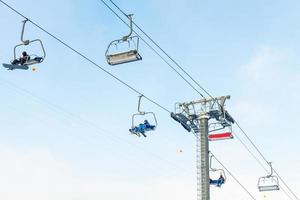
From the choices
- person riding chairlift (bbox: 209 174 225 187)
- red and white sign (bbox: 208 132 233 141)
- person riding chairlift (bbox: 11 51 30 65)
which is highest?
red and white sign (bbox: 208 132 233 141)

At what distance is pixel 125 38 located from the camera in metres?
17.3

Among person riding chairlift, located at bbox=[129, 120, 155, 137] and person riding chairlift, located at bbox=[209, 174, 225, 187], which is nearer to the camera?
person riding chairlift, located at bbox=[129, 120, 155, 137]

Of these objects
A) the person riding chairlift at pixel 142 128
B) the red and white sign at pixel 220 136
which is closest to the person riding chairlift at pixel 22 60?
the person riding chairlift at pixel 142 128

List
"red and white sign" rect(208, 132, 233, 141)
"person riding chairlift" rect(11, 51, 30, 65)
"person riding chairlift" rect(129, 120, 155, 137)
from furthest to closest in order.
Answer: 1. "red and white sign" rect(208, 132, 233, 141)
2. "person riding chairlift" rect(129, 120, 155, 137)
3. "person riding chairlift" rect(11, 51, 30, 65)

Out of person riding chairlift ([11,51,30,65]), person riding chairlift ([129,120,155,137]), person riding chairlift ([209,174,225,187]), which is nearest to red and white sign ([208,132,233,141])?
person riding chairlift ([209,174,225,187])

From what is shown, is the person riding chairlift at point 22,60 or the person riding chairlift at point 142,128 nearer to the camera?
the person riding chairlift at point 22,60

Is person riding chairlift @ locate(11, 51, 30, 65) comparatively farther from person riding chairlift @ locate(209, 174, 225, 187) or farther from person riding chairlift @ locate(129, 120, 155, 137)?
person riding chairlift @ locate(209, 174, 225, 187)

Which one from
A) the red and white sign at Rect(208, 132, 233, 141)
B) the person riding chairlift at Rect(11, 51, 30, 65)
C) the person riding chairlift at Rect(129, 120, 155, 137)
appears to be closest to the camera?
the person riding chairlift at Rect(11, 51, 30, 65)

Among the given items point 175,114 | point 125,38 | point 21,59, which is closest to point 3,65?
point 21,59

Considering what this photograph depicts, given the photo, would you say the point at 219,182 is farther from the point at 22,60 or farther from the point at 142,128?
the point at 22,60

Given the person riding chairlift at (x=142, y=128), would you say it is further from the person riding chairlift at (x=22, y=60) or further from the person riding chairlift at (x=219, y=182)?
the person riding chairlift at (x=219, y=182)

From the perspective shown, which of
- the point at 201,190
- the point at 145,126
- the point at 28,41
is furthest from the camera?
the point at 201,190

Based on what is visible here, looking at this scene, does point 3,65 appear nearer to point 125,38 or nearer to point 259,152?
point 125,38

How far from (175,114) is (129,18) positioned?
45.7 feet
